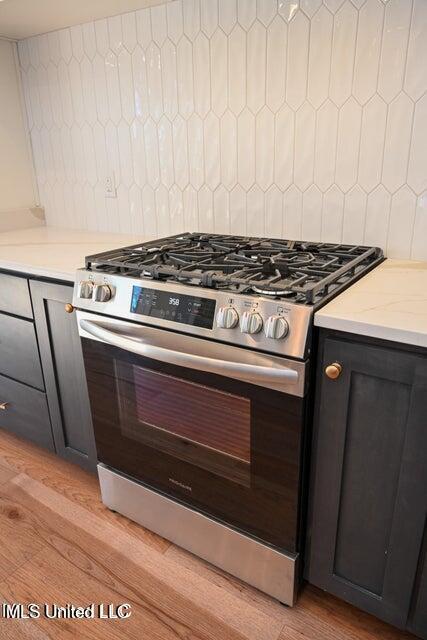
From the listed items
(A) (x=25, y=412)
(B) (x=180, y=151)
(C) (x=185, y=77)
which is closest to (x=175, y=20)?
(C) (x=185, y=77)

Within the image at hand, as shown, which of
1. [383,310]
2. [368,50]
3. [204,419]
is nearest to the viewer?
[383,310]

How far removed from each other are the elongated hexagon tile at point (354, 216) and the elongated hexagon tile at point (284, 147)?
0.78 feet

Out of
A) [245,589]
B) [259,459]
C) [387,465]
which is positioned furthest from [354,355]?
[245,589]

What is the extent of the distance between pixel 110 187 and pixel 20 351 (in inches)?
34.9

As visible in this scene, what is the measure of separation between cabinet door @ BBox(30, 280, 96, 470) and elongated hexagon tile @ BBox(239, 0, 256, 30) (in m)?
1.12

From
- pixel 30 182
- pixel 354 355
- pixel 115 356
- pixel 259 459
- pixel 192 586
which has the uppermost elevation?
pixel 30 182

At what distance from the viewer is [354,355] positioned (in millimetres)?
1021

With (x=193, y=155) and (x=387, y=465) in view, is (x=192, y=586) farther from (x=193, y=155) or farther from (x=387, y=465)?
(x=193, y=155)

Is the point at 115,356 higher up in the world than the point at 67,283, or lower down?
lower down

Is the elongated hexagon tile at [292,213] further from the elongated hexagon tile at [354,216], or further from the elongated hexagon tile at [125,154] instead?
the elongated hexagon tile at [125,154]

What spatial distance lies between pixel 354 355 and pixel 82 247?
1.29 m

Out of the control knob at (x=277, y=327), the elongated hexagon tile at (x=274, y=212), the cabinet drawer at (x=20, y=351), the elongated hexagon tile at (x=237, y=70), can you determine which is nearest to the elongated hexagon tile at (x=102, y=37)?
the elongated hexagon tile at (x=237, y=70)

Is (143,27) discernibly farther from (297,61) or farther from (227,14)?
(297,61)

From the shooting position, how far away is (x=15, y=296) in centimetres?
172
